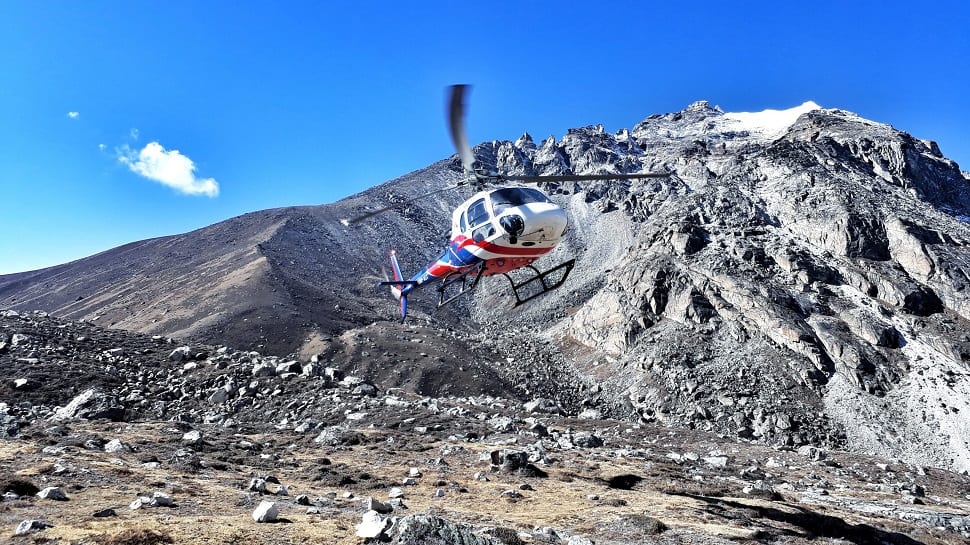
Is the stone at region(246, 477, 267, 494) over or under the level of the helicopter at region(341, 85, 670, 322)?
under

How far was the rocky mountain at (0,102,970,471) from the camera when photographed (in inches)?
1855

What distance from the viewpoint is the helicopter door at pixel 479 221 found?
17.2m

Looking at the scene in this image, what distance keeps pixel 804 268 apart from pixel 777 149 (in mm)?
40333

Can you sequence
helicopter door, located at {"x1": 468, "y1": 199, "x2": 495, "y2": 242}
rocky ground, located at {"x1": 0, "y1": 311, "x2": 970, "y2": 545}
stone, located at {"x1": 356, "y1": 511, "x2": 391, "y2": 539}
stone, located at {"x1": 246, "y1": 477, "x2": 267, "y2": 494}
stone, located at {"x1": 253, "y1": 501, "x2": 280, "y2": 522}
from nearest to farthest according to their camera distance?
stone, located at {"x1": 356, "y1": 511, "x2": 391, "y2": 539}
stone, located at {"x1": 253, "y1": 501, "x2": 280, "y2": 522}
rocky ground, located at {"x1": 0, "y1": 311, "x2": 970, "y2": 545}
stone, located at {"x1": 246, "y1": 477, "x2": 267, "y2": 494}
helicopter door, located at {"x1": 468, "y1": 199, "x2": 495, "y2": 242}

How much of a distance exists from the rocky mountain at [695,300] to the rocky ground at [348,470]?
19.1 metres

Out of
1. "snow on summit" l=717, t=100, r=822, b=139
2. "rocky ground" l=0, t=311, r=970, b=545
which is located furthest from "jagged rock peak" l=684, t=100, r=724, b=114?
"rocky ground" l=0, t=311, r=970, b=545

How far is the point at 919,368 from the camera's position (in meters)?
49.7

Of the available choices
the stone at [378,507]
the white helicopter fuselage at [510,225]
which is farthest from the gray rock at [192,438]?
the white helicopter fuselage at [510,225]

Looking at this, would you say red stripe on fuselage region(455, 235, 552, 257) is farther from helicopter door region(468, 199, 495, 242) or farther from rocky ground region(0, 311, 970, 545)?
rocky ground region(0, 311, 970, 545)

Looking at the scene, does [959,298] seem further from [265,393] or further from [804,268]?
[265,393]

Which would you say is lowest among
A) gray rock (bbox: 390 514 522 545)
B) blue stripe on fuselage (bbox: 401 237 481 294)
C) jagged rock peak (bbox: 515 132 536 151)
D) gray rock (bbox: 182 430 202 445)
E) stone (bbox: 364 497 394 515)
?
gray rock (bbox: 182 430 202 445)

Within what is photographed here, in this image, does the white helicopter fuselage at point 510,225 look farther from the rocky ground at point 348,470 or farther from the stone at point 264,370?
the stone at point 264,370

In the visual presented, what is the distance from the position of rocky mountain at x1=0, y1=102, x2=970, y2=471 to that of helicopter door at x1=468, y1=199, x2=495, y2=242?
29.2 m

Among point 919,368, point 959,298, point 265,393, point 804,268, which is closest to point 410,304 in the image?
point 265,393
